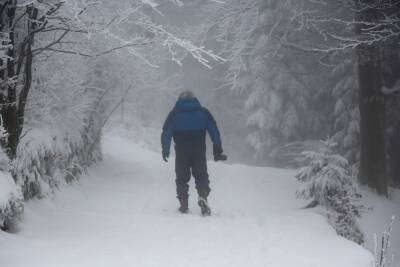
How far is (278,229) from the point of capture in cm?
619

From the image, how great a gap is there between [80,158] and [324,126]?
45.4 ft

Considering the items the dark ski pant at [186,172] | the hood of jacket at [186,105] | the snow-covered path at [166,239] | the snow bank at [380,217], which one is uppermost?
the hood of jacket at [186,105]

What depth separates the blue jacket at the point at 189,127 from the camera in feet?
24.7

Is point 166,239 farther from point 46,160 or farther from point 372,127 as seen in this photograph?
point 372,127

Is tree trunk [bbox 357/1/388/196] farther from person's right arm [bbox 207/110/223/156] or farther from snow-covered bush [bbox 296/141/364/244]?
person's right arm [bbox 207/110/223/156]

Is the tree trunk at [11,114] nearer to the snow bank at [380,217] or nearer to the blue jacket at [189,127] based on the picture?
the blue jacket at [189,127]

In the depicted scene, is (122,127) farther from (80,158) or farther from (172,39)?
(172,39)

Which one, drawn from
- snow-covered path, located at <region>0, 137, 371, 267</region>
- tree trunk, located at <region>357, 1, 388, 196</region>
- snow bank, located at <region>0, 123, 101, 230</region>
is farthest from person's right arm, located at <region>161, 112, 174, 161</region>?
tree trunk, located at <region>357, 1, 388, 196</region>

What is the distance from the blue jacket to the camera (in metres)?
7.52

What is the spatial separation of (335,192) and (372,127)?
591cm

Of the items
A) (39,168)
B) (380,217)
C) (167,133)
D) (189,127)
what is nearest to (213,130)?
(189,127)

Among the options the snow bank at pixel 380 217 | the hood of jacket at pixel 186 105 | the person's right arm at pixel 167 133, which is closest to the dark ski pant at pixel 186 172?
the person's right arm at pixel 167 133

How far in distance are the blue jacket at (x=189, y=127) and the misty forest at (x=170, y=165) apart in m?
0.02

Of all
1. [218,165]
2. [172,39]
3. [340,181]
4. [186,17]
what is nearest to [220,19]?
[218,165]
